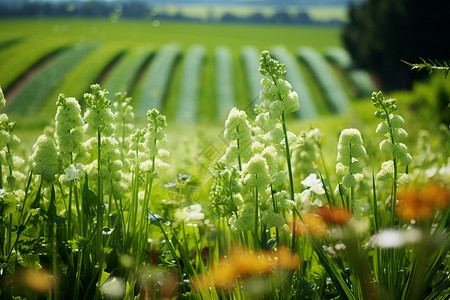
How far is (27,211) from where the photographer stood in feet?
6.25

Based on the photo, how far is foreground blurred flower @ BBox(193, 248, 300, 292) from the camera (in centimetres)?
148

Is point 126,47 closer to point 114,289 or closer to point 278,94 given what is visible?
point 278,94

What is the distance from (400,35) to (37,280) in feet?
78.6

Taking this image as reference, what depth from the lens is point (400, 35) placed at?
2262 centimetres

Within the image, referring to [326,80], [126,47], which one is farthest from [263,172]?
[126,47]

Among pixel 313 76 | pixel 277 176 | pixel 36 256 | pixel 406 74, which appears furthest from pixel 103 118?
pixel 313 76

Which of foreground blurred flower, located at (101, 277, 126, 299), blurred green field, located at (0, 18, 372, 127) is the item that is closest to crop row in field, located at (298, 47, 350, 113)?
blurred green field, located at (0, 18, 372, 127)

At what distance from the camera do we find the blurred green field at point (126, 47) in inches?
1053

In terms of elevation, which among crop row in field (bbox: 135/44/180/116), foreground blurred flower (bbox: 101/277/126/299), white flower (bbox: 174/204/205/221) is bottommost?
foreground blurred flower (bbox: 101/277/126/299)

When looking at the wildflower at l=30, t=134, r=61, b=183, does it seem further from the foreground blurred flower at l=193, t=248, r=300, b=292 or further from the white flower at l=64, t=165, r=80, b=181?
the foreground blurred flower at l=193, t=248, r=300, b=292

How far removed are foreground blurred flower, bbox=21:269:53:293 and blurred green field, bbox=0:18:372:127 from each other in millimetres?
17710

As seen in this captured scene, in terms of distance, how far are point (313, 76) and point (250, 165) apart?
3586cm

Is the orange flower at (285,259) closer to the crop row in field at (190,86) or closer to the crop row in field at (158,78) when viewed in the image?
the crop row in field at (190,86)

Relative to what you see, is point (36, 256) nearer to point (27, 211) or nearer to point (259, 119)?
point (27, 211)
